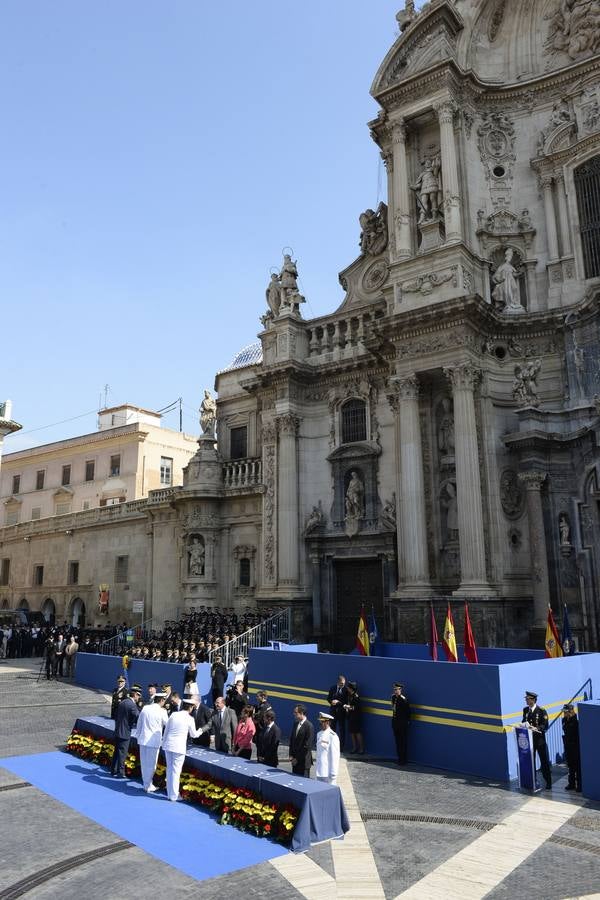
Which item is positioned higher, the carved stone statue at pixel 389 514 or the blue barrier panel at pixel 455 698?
the carved stone statue at pixel 389 514

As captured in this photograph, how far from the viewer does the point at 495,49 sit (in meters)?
30.8

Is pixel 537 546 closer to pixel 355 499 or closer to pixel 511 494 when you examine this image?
pixel 511 494

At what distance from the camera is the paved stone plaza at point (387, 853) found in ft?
28.9

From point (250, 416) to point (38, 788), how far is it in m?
24.3

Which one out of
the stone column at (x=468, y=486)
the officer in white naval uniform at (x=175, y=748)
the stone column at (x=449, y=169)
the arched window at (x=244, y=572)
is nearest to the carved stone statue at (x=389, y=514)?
the stone column at (x=468, y=486)

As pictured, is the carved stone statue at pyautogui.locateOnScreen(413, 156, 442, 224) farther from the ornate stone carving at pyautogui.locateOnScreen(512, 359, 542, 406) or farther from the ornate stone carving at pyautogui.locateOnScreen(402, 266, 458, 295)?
the ornate stone carving at pyautogui.locateOnScreen(512, 359, 542, 406)

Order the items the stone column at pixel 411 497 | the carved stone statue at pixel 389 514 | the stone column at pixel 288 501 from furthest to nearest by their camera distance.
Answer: the stone column at pixel 288 501 → the carved stone statue at pixel 389 514 → the stone column at pixel 411 497

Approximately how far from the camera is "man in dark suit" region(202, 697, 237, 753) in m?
14.4

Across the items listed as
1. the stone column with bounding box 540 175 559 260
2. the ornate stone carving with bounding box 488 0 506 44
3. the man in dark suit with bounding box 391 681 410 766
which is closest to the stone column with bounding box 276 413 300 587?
the stone column with bounding box 540 175 559 260

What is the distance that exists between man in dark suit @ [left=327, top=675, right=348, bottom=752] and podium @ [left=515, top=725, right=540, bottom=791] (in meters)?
4.35

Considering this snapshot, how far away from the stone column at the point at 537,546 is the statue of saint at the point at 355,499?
6834mm

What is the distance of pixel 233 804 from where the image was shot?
1146 centimetres

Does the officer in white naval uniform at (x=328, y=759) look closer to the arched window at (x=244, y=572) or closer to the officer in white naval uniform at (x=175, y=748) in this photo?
the officer in white naval uniform at (x=175, y=748)

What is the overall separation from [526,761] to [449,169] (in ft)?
73.8
